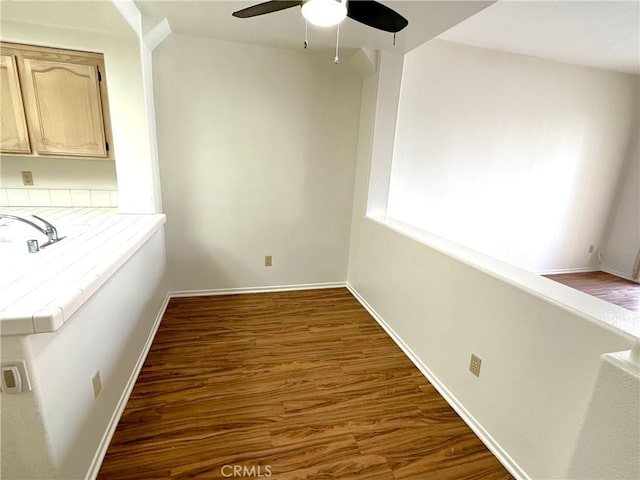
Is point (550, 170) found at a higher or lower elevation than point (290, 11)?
lower

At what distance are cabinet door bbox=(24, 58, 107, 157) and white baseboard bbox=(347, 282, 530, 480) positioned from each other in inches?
112

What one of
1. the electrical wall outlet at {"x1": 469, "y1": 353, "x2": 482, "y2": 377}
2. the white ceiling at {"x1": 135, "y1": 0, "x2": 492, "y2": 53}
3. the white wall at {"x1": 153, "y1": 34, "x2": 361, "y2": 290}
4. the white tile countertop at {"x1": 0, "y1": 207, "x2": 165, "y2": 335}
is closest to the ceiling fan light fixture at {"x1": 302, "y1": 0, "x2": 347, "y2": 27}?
the white ceiling at {"x1": 135, "y1": 0, "x2": 492, "y2": 53}

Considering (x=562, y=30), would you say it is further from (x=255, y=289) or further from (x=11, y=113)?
(x=11, y=113)

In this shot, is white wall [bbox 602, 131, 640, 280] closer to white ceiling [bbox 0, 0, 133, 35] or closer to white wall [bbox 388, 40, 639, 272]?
white wall [bbox 388, 40, 639, 272]

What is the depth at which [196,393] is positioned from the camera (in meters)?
1.76

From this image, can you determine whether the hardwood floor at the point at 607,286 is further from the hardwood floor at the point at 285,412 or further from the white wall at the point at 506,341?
the hardwood floor at the point at 285,412

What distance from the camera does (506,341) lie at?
141 centimetres

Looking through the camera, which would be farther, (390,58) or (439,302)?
(390,58)

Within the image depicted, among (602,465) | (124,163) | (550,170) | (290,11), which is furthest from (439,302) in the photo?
(550,170)

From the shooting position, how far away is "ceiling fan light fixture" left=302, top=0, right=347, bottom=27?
115 cm

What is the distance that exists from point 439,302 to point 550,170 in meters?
3.27

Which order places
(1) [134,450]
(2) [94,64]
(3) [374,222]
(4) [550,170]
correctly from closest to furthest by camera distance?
(1) [134,450] < (2) [94,64] < (3) [374,222] < (4) [550,170]

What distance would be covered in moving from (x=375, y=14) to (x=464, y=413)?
2.18 metres

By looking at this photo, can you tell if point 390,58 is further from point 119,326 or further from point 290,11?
point 119,326
